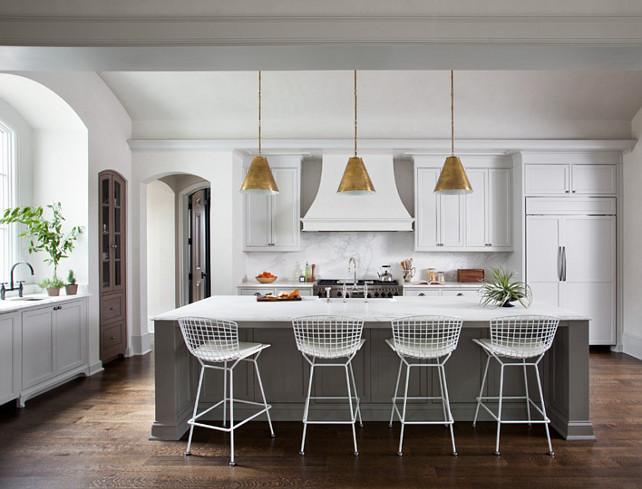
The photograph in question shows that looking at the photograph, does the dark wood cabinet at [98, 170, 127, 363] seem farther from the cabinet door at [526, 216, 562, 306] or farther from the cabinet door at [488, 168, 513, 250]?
the cabinet door at [526, 216, 562, 306]

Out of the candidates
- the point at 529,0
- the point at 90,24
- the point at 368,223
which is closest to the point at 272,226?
the point at 368,223

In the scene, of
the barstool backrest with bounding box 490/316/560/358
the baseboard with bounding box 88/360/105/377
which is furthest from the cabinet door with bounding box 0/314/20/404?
the barstool backrest with bounding box 490/316/560/358

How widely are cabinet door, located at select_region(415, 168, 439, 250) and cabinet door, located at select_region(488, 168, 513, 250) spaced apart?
2.44 ft

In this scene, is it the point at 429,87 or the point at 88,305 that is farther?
the point at 429,87

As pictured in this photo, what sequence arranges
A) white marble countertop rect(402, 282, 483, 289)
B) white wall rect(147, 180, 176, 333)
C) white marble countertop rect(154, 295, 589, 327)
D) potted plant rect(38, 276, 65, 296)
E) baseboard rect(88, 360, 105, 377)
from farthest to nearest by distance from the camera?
white wall rect(147, 180, 176, 333)
white marble countertop rect(402, 282, 483, 289)
baseboard rect(88, 360, 105, 377)
potted plant rect(38, 276, 65, 296)
white marble countertop rect(154, 295, 589, 327)

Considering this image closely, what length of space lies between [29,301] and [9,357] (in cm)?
59

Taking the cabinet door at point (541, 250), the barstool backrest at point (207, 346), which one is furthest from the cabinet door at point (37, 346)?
the cabinet door at point (541, 250)

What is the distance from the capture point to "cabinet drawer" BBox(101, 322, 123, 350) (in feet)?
17.7

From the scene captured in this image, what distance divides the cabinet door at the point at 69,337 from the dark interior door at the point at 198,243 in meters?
3.08

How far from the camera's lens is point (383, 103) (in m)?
5.87

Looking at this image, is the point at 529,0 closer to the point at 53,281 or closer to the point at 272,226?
the point at 272,226

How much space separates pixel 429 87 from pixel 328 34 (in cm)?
326

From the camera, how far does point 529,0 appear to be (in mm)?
2697

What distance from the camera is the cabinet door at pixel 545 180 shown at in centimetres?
600
